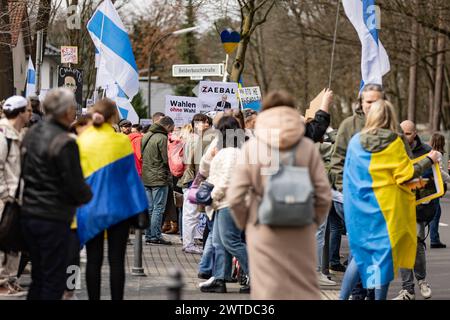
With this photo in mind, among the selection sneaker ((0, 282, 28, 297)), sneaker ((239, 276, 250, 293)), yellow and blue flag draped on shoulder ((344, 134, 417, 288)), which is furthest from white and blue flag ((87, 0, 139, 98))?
yellow and blue flag draped on shoulder ((344, 134, 417, 288))

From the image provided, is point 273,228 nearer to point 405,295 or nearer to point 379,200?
point 379,200

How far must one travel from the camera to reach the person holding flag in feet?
28.0

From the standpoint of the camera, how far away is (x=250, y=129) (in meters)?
11.3

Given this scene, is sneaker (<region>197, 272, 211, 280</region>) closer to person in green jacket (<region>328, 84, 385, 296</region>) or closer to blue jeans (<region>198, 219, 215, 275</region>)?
blue jeans (<region>198, 219, 215, 275</region>)

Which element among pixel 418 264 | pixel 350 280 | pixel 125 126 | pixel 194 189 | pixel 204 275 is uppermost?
pixel 125 126

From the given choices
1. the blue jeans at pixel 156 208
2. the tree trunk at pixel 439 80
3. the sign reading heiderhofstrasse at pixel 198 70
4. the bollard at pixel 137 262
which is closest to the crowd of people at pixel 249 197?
the bollard at pixel 137 262

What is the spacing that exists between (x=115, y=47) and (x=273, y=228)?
1064 cm

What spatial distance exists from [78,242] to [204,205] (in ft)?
9.54

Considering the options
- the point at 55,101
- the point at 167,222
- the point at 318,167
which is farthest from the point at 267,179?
the point at 167,222

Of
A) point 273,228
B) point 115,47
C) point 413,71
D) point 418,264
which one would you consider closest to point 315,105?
point 418,264

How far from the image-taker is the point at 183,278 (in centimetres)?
1188

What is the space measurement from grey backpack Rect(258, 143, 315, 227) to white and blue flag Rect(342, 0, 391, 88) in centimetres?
583

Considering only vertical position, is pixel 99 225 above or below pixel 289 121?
below
